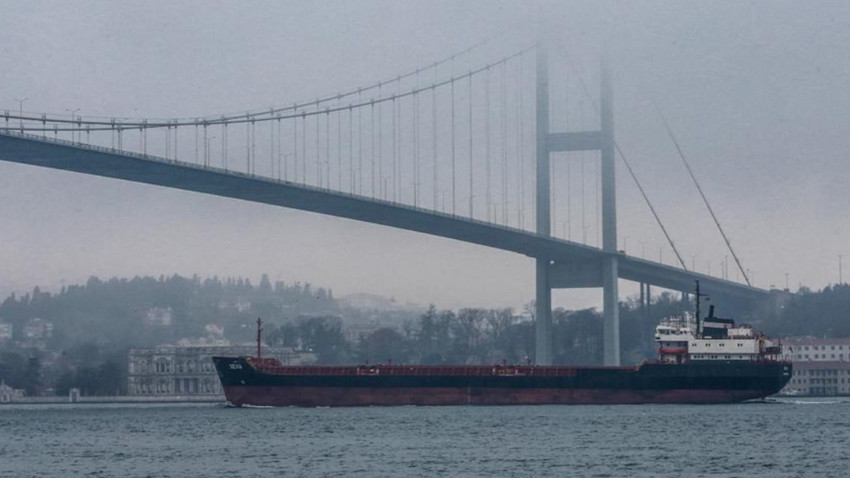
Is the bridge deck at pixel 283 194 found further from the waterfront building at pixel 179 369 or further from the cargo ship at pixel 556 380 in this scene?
the waterfront building at pixel 179 369

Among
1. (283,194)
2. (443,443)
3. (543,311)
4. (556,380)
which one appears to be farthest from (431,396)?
(443,443)

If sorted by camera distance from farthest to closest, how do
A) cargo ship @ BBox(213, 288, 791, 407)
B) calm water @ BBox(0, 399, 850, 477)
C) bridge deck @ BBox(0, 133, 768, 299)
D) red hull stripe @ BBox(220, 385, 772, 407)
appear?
red hull stripe @ BBox(220, 385, 772, 407) < cargo ship @ BBox(213, 288, 791, 407) < bridge deck @ BBox(0, 133, 768, 299) < calm water @ BBox(0, 399, 850, 477)

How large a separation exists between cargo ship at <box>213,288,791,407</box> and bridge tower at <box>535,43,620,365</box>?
4.37 metres

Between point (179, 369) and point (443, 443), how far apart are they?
5133 cm

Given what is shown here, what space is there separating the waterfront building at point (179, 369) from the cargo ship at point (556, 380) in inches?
1035

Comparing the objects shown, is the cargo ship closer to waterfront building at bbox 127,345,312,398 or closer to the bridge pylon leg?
the bridge pylon leg

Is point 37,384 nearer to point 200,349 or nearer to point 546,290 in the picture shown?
point 200,349

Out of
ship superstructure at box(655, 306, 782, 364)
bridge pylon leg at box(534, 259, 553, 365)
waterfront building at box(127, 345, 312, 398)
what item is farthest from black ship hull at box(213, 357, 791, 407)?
waterfront building at box(127, 345, 312, 398)

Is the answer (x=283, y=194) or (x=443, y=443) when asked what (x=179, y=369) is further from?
(x=443, y=443)

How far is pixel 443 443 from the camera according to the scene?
37.7m

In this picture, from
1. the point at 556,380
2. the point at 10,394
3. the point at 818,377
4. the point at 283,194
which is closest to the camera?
the point at 283,194

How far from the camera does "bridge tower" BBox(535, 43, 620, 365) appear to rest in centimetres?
6044

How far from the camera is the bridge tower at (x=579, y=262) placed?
198ft

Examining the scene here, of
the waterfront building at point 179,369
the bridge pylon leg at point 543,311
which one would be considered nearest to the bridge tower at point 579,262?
the bridge pylon leg at point 543,311
